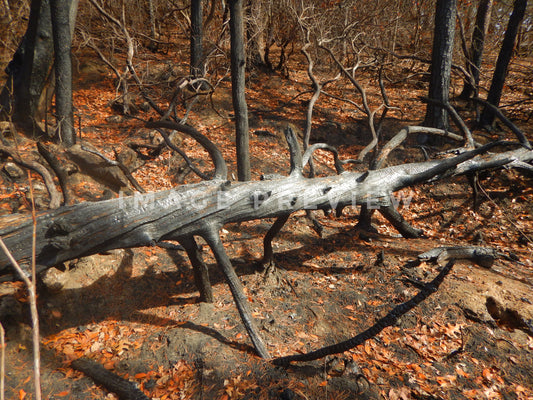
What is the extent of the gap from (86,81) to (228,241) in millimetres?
7615

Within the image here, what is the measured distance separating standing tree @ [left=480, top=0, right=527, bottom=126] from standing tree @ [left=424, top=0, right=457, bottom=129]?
1003 mm

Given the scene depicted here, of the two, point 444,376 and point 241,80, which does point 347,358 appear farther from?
point 241,80

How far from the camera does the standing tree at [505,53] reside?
691cm

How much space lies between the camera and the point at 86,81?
Answer: 9367 millimetres

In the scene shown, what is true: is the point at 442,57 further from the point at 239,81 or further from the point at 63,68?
the point at 63,68

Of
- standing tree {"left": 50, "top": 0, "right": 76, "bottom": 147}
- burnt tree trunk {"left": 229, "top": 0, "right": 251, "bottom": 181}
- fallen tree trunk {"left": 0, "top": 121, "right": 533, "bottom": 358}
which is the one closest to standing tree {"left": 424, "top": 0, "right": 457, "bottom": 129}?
fallen tree trunk {"left": 0, "top": 121, "right": 533, "bottom": 358}

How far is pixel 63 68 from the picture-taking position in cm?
580

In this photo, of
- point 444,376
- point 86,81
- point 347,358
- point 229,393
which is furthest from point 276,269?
point 86,81

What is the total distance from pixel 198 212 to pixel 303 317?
1810mm

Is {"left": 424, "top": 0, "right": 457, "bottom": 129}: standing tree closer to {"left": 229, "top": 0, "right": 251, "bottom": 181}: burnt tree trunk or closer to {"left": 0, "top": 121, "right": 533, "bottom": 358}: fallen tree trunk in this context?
{"left": 0, "top": 121, "right": 533, "bottom": 358}: fallen tree trunk

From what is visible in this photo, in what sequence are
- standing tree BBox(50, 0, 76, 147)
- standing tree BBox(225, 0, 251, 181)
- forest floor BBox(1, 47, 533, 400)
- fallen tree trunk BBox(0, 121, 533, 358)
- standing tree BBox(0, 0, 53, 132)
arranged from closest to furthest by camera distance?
1. fallen tree trunk BBox(0, 121, 533, 358)
2. forest floor BBox(1, 47, 533, 400)
3. standing tree BBox(225, 0, 251, 181)
4. standing tree BBox(50, 0, 76, 147)
5. standing tree BBox(0, 0, 53, 132)

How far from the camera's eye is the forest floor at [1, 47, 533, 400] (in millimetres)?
2977

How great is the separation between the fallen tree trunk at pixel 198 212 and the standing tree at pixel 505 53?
4.37m

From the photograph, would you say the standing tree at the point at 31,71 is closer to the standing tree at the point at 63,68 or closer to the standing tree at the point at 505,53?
the standing tree at the point at 63,68
